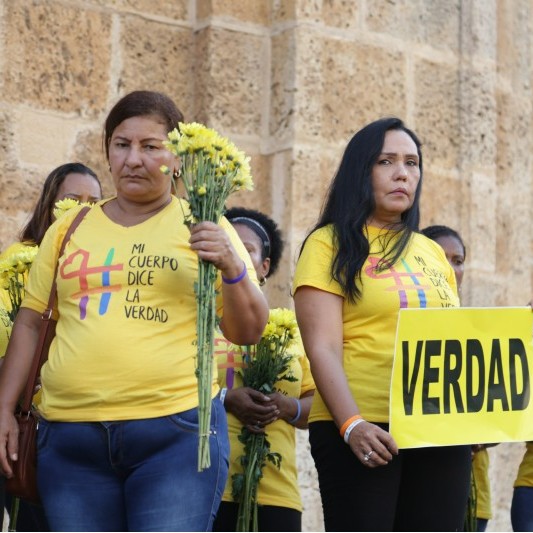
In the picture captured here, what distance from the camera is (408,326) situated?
4578 mm

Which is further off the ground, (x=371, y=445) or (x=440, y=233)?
(x=440, y=233)

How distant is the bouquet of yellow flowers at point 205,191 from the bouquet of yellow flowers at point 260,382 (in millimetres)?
1376

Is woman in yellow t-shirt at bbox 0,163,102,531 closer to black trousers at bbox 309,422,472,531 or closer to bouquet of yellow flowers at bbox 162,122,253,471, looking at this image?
black trousers at bbox 309,422,472,531

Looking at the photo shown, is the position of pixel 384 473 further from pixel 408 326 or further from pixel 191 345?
pixel 191 345

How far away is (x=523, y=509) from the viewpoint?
18.6 ft

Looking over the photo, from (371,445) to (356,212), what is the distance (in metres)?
0.90

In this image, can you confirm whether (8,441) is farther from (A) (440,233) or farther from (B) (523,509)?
(A) (440,233)

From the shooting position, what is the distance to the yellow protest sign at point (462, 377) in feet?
15.0

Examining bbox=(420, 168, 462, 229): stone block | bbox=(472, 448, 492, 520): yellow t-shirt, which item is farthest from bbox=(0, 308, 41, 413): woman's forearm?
bbox=(420, 168, 462, 229): stone block

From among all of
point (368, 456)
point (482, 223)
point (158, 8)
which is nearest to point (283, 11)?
point (158, 8)

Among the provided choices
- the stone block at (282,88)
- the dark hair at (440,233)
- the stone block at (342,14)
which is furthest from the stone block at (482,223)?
the stone block at (282,88)

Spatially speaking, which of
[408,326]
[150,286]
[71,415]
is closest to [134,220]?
[150,286]

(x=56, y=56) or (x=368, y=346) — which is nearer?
(x=368, y=346)

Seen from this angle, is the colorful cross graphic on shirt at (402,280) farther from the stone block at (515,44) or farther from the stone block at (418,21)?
the stone block at (515,44)
